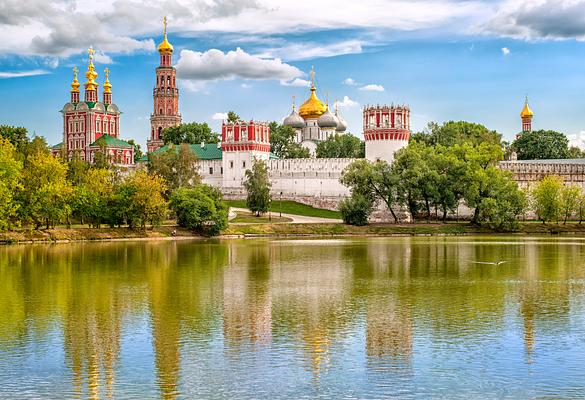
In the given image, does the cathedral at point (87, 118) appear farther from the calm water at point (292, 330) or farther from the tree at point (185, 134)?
the calm water at point (292, 330)

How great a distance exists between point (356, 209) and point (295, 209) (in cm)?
1627

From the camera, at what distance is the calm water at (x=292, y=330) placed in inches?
623

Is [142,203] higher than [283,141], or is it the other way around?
[283,141]

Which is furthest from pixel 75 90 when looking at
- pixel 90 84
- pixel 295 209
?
pixel 295 209

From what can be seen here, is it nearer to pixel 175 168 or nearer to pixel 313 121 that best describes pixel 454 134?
pixel 313 121

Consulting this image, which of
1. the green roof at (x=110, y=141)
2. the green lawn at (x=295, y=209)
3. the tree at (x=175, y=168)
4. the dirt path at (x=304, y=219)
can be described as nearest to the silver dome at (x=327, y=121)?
the green roof at (x=110, y=141)

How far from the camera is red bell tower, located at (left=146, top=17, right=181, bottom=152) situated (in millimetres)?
115625

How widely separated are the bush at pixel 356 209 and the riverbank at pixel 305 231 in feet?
2.83

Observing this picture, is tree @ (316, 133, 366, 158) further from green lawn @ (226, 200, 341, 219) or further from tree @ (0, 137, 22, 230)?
tree @ (0, 137, 22, 230)

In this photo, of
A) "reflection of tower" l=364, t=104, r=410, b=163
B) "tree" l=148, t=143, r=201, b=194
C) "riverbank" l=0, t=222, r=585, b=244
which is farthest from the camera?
"reflection of tower" l=364, t=104, r=410, b=163

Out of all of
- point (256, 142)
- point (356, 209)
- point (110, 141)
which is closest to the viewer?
point (356, 209)

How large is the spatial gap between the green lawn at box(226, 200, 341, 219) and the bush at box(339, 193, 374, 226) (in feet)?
31.4

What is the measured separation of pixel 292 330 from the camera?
→ 69.1ft

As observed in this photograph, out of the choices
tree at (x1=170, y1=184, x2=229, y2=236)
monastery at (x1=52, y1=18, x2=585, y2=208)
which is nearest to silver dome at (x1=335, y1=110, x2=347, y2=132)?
A: monastery at (x1=52, y1=18, x2=585, y2=208)
